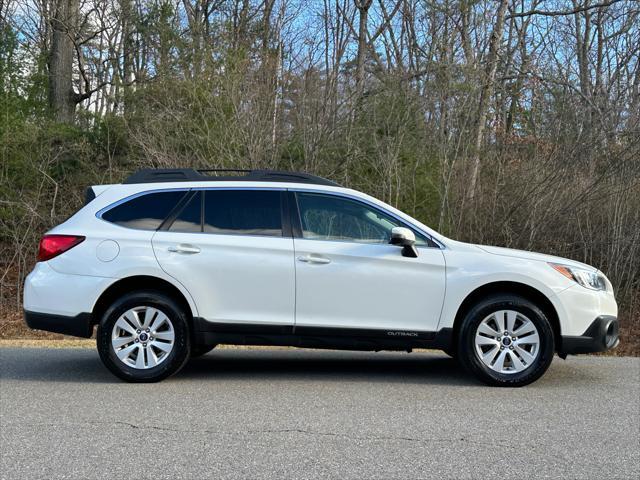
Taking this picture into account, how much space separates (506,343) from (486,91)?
873 cm

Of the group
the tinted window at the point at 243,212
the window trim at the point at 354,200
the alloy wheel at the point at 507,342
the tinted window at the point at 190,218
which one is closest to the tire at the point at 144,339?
the tinted window at the point at 190,218

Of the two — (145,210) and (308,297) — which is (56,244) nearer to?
(145,210)

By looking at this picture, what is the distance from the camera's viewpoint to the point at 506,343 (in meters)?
7.05

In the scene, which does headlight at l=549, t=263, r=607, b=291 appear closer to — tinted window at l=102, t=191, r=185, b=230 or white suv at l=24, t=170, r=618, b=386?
white suv at l=24, t=170, r=618, b=386

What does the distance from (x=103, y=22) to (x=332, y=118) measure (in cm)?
1036

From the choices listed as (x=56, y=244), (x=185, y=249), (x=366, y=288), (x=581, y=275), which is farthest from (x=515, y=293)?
(x=56, y=244)

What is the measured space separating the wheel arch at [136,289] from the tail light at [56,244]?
54 cm

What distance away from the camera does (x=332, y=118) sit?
14.2 m

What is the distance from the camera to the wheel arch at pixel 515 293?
7.16 meters

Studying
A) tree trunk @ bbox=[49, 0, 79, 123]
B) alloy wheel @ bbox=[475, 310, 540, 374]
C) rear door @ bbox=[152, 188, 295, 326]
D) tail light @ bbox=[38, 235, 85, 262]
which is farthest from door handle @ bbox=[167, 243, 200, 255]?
tree trunk @ bbox=[49, 0, 79, 123]

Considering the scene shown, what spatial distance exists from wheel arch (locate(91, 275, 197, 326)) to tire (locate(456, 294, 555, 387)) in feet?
8.48

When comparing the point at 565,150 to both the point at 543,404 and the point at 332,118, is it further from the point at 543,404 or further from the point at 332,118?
the point at 543,404

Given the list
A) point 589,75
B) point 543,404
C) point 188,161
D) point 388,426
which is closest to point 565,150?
point 589,75

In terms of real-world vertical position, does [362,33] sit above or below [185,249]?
above
